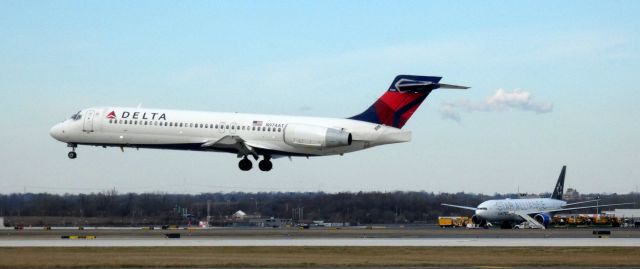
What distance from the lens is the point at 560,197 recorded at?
13125 centimetres

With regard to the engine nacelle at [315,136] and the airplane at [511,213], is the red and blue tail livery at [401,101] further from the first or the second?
the airplane at [511,213]

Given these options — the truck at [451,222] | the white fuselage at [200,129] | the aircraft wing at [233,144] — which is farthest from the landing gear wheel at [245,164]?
the truck at [451,222]

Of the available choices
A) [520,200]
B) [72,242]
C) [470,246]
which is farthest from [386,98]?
[520,200]

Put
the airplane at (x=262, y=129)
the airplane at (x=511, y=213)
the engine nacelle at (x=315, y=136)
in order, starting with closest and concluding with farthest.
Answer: the engine nacelle at (x=315, y=136) < the airplane at (x=262, y=129) < the airplane at (x=511, y=213)

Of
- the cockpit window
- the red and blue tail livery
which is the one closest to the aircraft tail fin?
the red and blue tail livery

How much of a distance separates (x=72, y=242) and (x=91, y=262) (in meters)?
16.7

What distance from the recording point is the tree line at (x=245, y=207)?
449 ft

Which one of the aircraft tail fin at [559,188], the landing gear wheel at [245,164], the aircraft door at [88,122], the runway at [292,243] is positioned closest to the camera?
the runway at [292,243]

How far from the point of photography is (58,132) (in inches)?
3246

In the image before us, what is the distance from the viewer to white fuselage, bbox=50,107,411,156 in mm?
75438

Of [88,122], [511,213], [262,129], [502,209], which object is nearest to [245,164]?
[262,129]

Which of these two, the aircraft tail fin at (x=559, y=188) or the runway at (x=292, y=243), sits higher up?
the aircraft tail fin at (x=559, y=188)

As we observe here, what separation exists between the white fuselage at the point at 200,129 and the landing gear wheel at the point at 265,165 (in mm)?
2264

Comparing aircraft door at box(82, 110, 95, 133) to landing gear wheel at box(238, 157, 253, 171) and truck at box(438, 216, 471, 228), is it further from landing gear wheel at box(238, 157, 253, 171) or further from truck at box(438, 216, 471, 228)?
truck at box(438, 216, 471, 228)
